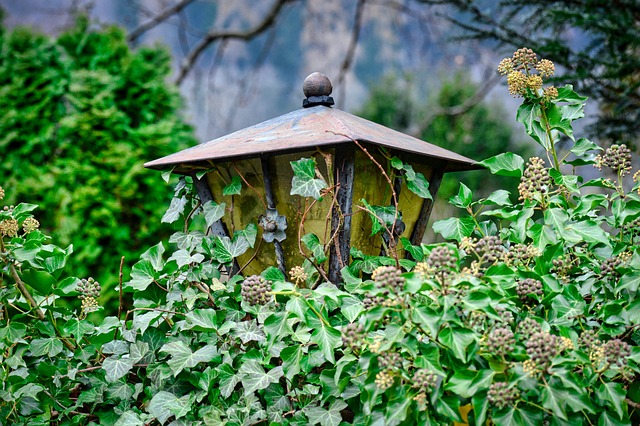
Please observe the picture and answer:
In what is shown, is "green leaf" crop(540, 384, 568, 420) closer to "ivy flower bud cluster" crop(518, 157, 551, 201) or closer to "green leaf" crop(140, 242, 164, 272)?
"ivy flower bud cluster" crop(518, 157, 551, 201)

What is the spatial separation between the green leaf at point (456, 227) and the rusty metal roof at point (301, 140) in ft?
0.50

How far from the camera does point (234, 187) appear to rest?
1.31 m

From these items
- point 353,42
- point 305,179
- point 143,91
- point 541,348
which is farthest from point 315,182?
point 353,42

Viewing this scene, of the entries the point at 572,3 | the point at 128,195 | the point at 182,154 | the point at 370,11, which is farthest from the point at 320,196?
the point at 370,11

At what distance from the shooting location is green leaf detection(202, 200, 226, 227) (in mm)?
1339

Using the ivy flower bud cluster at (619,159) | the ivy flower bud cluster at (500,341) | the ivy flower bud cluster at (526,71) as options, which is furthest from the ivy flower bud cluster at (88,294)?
the ivy flower bud cluster at (619,159)

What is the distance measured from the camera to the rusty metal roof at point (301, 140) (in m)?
1.19

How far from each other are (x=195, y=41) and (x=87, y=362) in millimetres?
5936

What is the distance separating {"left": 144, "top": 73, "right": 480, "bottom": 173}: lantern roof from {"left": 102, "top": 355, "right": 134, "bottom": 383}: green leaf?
1.37ft

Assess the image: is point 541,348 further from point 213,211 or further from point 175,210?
point 175,210

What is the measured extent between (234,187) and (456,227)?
1.52 feet

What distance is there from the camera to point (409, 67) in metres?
7.19

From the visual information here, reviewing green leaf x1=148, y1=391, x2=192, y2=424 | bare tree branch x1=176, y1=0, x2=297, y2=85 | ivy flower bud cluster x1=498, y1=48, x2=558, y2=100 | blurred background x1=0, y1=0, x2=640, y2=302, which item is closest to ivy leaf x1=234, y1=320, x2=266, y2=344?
green leaf x1=148, y1=391, x2=192, y2=424

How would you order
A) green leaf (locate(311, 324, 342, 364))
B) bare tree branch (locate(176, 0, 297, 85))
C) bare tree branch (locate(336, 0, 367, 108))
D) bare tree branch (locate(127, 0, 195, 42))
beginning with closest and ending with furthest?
green leaf (locate(311, 324, 342, 364))
bare tree branch (locate(336, 0, 367, 108))
bare tree branch (locate(127, 0, 195, 42))
bare tree branch (locate(176, 0, 297, 85))
